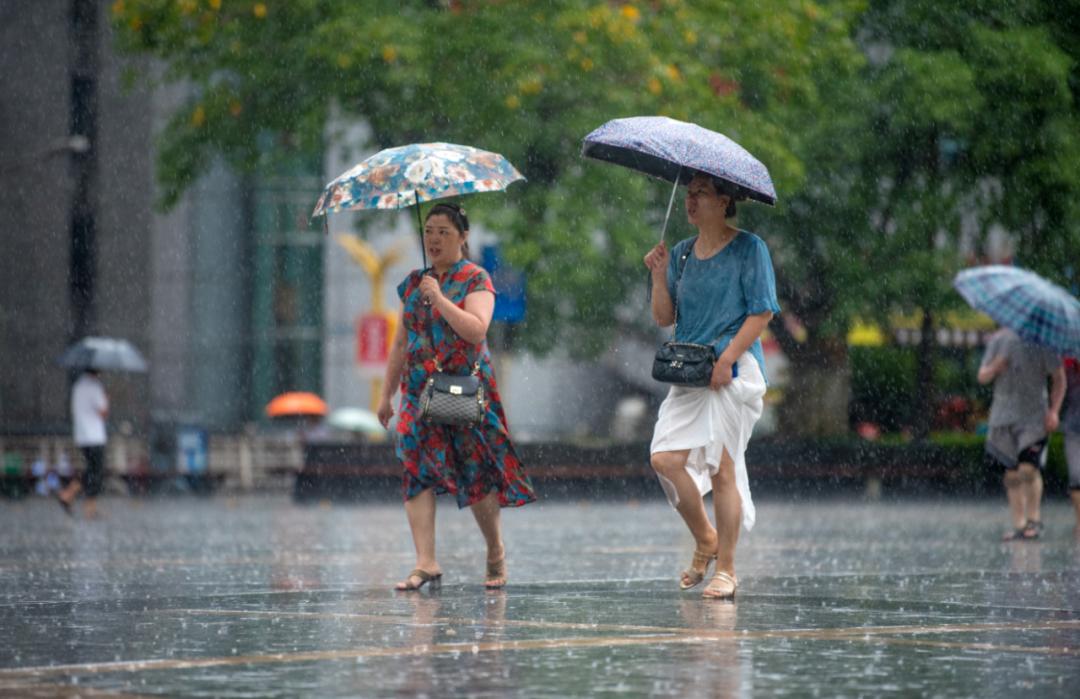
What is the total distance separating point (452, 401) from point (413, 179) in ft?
3.34

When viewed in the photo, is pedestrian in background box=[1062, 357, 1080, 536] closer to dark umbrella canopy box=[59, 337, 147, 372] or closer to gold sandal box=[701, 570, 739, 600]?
gold sandal box=[701, 570, 739, 600]

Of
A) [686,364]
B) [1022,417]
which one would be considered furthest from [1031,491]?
[686,364]

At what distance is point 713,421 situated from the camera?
30.5 feet

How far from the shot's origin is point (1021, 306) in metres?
15.3

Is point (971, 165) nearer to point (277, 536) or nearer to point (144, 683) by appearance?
point (277, 536)

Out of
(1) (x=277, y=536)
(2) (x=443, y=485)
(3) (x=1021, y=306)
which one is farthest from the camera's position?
(1) (x=277, y=536)

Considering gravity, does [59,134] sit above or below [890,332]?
above

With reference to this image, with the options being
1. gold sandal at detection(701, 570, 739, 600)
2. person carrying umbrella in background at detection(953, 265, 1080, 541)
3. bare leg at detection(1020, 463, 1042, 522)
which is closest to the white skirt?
gold sandal at detection(701, 570, 739, 600)

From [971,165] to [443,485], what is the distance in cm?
1769

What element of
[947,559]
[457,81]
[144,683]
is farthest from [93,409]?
[144,683]

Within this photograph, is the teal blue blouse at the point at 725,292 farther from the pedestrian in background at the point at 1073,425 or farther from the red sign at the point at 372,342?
the red sign at the point at 372,342

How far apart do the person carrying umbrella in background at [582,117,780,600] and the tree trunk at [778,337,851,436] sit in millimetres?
20434

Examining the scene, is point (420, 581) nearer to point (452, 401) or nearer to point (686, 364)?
point (452, 401)

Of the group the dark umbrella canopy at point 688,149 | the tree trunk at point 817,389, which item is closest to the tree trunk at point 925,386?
the tree trunk at point 817,389
